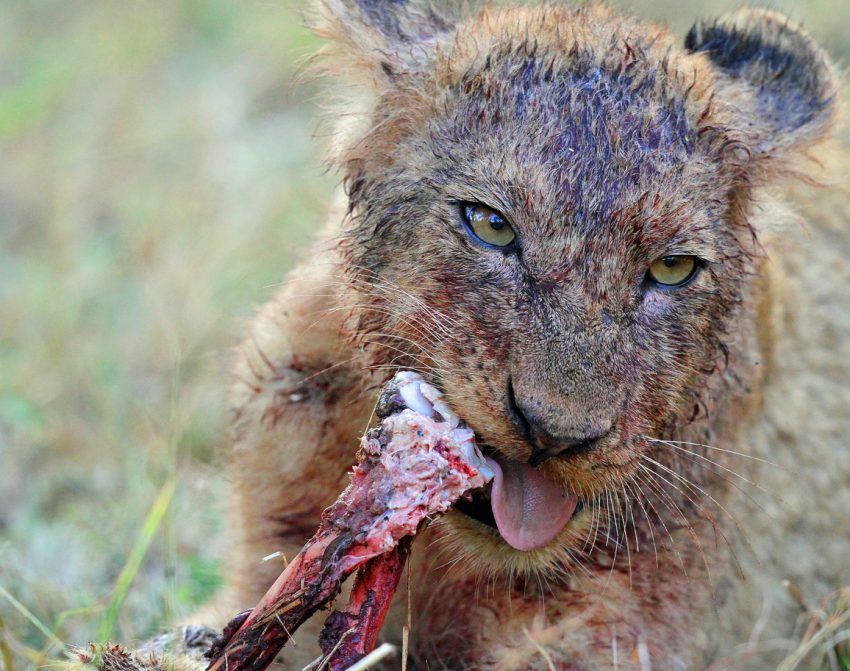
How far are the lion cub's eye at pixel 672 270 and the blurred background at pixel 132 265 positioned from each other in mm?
1428

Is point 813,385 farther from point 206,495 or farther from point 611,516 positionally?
point 206,495

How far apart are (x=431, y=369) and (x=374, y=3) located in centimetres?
149

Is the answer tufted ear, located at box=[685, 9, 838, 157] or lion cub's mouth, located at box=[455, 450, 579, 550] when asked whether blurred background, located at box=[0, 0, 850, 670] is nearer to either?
tufted ear, located at box=[685, 9, 838, 157]

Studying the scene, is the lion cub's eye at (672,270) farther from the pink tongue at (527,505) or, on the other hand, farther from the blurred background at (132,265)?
the blurred background at (132,265)

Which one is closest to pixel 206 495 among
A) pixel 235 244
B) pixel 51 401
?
pixel 51 401

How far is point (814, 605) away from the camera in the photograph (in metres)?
4.74

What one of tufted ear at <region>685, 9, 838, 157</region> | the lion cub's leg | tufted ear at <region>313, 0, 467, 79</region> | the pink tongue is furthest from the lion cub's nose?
tufted ear at <region>685, 9, 838, 157</region>

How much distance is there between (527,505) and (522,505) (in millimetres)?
14

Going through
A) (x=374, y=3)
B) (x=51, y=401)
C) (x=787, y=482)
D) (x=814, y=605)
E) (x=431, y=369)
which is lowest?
(x=51, y=401)

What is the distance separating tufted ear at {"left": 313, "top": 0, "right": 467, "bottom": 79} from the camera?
4.04 meters

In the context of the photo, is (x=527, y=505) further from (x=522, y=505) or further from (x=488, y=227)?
(x=488, y=227)

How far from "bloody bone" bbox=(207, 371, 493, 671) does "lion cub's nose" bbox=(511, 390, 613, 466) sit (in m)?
0.16

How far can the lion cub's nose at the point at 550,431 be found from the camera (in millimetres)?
3094

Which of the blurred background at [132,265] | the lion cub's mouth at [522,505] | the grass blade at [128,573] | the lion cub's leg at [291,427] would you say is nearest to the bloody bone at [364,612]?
the lion cub's mouth at [522,505]
